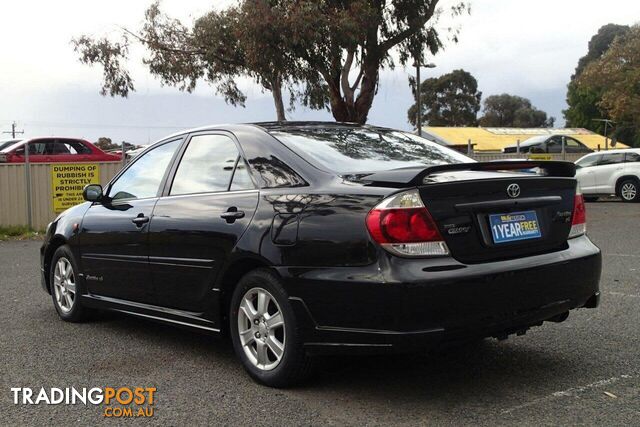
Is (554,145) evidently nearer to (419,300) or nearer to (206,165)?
(206,165)

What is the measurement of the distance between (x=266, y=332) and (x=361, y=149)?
50.6 inches

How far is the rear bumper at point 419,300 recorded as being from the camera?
3383 mm

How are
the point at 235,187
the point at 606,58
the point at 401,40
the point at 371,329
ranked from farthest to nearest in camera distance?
the point at 606,58 < the point at 401,40 < the point at 235,187 < the point at 371,329

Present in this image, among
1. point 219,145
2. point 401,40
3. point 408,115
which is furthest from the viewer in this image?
point 408,115

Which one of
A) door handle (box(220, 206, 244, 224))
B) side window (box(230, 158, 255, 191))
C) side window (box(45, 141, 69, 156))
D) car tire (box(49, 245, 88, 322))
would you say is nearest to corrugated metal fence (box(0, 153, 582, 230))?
side window (box(45, 141, 69, 156))

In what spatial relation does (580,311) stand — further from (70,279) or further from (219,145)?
(70,279)

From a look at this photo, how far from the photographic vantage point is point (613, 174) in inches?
782

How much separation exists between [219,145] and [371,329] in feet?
5.98

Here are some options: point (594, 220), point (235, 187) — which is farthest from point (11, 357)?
point (594, 220)

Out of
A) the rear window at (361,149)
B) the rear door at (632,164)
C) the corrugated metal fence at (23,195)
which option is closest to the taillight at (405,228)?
the rear window at (361,149)

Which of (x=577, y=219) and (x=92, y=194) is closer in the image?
(x=577, y=219)

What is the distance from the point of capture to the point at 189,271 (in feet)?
14.6

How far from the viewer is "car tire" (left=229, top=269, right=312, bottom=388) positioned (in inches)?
149

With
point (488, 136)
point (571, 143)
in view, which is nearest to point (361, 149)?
point (571, 143)
